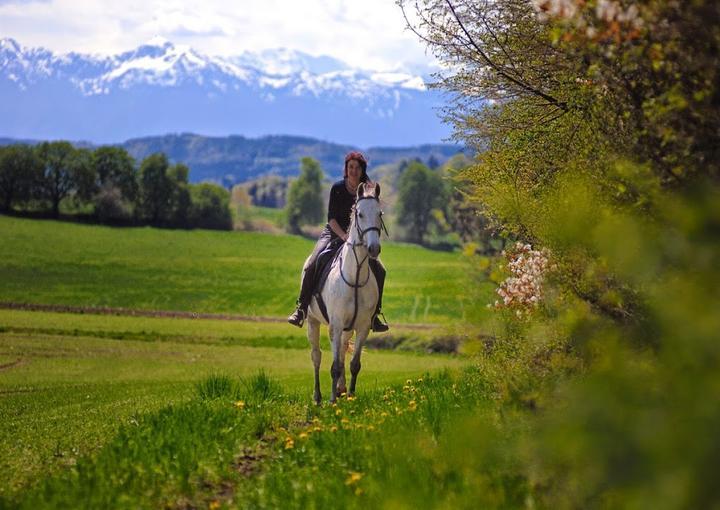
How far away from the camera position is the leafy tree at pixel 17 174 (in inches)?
4109

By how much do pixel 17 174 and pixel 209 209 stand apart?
32147 millimetres

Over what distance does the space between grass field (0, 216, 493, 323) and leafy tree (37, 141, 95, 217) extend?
367 inches

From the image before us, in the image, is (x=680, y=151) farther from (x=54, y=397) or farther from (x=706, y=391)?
(x=54, y=397)

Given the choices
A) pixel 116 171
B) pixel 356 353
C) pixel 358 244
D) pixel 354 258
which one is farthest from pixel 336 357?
pixel 116 171

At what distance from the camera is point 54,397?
68.1ft

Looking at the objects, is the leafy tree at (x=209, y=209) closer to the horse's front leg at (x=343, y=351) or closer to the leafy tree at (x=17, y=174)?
the leafy tree at (x=17, y=174)

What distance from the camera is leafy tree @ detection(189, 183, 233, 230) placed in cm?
12569

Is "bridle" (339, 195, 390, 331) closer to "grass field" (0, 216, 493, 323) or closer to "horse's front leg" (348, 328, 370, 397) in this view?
"horse's front leg" (348, 328, 370, 397)

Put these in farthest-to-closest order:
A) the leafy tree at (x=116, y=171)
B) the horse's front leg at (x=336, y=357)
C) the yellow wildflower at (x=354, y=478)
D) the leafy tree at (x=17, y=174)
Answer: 1. the leafy tree at (x=116, y=171)
2. the leafy tree at (x=17, y=174)
3. the horse's front leg at (x=336, y=357)
4. the yellow wildflower at (x=354, y=478)

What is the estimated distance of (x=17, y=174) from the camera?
106 meters

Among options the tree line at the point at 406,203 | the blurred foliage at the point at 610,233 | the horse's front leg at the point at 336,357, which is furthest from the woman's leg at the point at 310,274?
the tree line at the point at 406,203

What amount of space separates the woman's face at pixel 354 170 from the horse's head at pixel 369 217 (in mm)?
1160

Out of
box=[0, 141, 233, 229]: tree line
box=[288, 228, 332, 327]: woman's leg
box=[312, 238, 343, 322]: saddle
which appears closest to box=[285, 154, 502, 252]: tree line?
box=[0, 141, 233, 229]: tree line

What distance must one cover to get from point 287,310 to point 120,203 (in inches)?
2236
